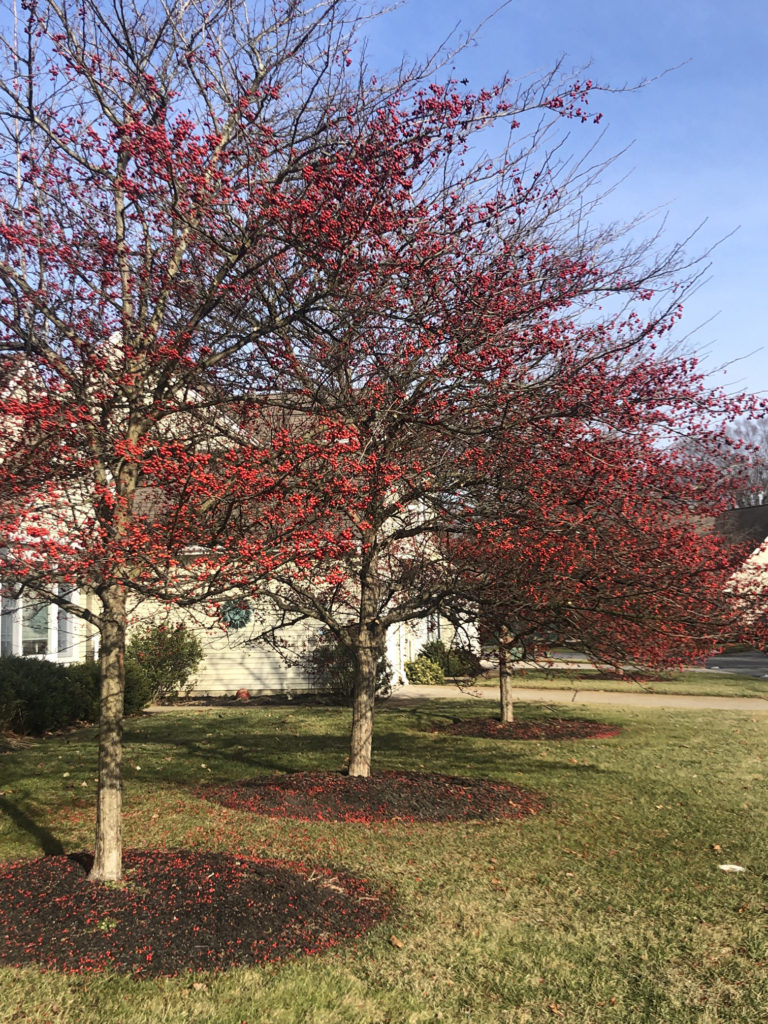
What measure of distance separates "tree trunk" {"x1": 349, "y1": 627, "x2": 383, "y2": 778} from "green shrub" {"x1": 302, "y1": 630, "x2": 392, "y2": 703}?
23.6 ft

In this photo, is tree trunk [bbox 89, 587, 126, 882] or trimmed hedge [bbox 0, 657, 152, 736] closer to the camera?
tree trunk [bbox 89, 587, 126, 882]

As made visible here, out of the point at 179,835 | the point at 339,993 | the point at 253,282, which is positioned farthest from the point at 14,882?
the point at 253,282

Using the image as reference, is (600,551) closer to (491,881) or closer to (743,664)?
(491,881)

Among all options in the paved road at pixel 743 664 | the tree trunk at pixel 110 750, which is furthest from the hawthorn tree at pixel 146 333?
the paved road at pixel 743 664

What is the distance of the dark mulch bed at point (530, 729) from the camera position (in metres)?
12.6

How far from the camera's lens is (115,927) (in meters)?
4.52

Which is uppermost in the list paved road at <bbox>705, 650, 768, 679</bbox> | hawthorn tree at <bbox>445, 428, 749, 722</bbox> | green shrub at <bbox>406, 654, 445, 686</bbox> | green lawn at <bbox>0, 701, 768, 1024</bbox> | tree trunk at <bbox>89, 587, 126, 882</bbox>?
hawthorn tree at <bbox>445, 428, 749, 722</bbox>

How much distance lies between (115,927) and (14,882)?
39.6 inches

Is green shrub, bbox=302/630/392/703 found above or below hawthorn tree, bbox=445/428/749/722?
below

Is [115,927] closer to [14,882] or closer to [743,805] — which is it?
[14,882]

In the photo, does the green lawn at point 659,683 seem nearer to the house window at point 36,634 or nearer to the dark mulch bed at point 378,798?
the house window at point 36,634

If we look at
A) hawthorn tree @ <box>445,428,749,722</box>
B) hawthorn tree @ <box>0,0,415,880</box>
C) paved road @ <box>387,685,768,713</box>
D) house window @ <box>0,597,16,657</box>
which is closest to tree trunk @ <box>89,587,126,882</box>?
hawthorn tree @ <box>0,0,415,880</box>

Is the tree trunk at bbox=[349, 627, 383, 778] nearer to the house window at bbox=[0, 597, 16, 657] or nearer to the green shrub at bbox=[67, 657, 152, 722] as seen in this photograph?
the green shrub at bbox=[67, 657, 152, 722]

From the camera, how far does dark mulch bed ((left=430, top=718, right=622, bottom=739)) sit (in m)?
12.6
